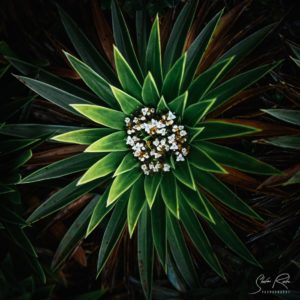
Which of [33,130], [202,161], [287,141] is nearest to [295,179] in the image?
[287,141]

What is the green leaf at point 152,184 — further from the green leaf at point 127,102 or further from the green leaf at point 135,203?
the green leaf at point 127,102

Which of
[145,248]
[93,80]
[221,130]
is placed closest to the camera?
[221,130]

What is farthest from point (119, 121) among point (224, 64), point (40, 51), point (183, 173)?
point (40, 51)

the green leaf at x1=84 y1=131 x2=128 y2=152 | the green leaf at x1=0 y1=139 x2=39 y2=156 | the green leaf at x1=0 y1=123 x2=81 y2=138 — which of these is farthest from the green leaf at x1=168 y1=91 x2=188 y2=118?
the green leaf at x1=0 y1=139 x2=39 y2=156

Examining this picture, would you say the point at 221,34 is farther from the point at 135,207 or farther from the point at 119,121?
the point at 135,207

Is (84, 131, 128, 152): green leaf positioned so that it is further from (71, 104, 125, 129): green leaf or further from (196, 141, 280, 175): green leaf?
(196, 141, 280, 175): green leaf

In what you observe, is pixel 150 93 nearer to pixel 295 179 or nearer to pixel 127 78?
pixel 127 78
